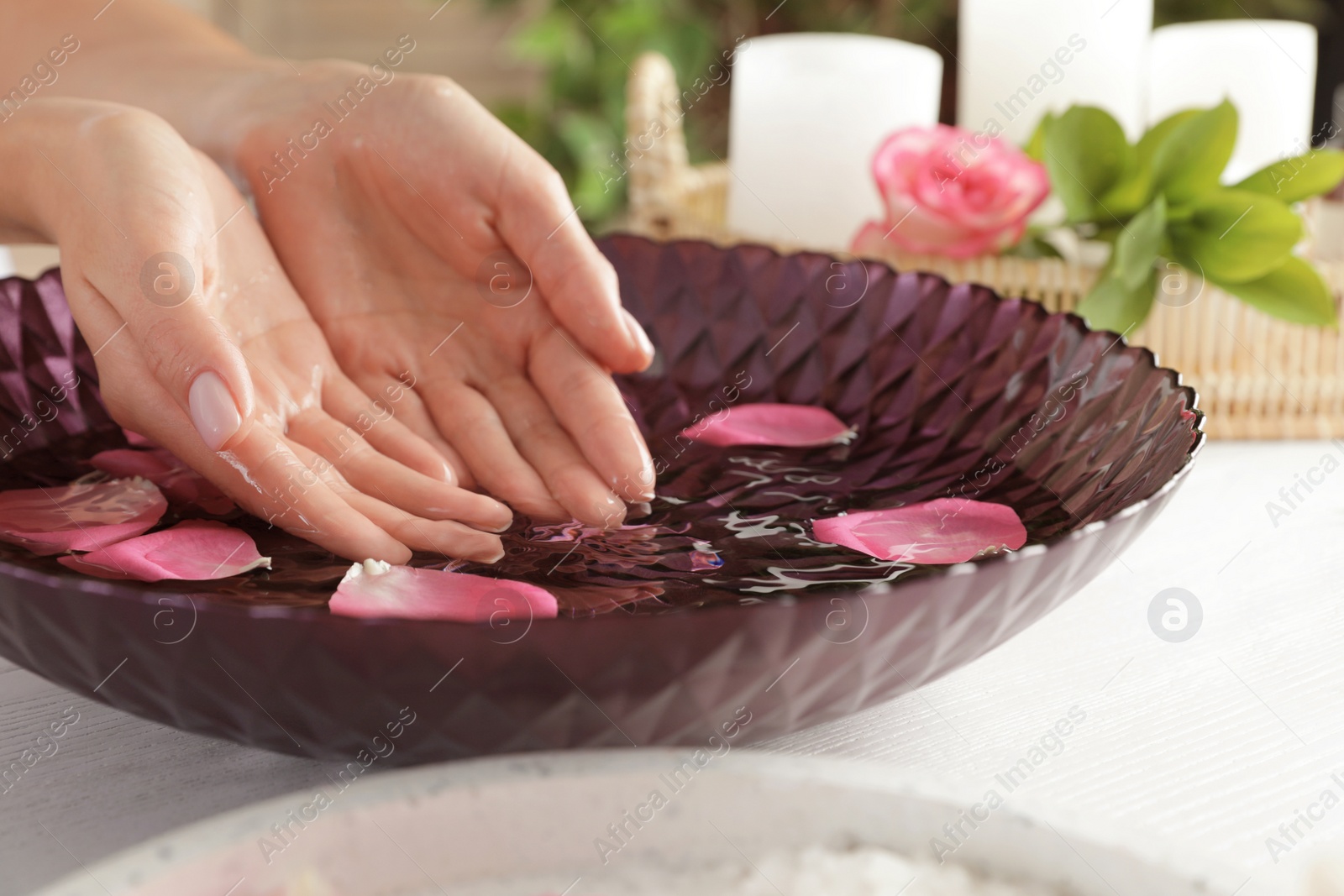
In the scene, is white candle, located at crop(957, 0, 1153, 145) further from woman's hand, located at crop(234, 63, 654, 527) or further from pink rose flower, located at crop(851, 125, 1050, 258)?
woman's hand, located at crop(234, 63, 654, 527)

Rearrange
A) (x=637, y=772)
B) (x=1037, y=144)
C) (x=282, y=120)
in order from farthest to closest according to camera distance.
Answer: (x=1037, y=144)
(x=282, y=120)
(x=637, y=772)

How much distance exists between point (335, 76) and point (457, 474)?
0.24 meters

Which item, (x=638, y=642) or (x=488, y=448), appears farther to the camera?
(x=488, y=448)

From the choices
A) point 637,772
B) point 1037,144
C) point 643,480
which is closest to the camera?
point 637,772

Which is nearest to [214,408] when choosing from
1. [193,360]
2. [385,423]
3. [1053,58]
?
[193,360]

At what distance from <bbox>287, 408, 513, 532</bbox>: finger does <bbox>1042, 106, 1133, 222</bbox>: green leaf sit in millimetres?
468

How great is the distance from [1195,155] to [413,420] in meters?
0.51

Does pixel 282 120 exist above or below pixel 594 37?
above

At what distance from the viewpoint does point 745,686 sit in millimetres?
268

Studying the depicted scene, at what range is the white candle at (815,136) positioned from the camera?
2.80 ft

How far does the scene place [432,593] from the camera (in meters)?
0.35

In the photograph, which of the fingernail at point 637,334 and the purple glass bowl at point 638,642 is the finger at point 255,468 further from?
the fingernail at point 637,334

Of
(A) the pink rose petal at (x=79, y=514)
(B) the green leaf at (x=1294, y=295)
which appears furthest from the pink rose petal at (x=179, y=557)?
(B) the green leaf at (x=1294, y=295)

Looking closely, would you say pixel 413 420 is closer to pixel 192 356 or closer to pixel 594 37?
pixel 192 356
